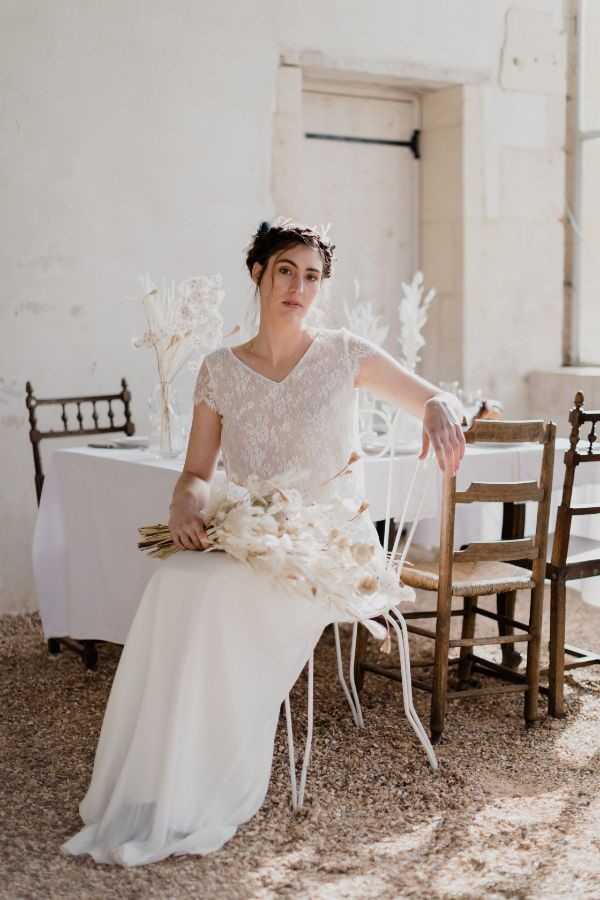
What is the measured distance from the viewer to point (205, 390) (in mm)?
3121

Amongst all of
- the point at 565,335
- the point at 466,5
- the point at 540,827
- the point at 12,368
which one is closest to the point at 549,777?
the point at 540,827

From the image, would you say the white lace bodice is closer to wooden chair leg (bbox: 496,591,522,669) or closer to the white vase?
the white vase

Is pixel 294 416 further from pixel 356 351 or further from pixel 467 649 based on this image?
pixel 467 649

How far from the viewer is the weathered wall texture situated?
194 inches

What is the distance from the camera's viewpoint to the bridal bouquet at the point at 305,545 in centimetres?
262

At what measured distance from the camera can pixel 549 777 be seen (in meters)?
3.05

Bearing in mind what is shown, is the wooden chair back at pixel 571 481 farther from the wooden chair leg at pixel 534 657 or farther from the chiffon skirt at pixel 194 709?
the chiffon skirt at pixel 194 709

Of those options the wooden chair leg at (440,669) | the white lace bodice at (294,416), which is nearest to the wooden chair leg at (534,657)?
the wooden chair leg at (440,669)

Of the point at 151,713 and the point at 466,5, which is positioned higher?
the point at 466,5

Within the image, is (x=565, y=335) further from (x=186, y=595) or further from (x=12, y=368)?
(x=186, y=595)

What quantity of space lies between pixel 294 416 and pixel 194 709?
2.69 feet

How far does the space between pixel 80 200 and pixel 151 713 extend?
297 cm

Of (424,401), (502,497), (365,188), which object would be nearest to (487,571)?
(502,497)

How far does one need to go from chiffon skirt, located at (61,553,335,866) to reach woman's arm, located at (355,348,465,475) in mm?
474
